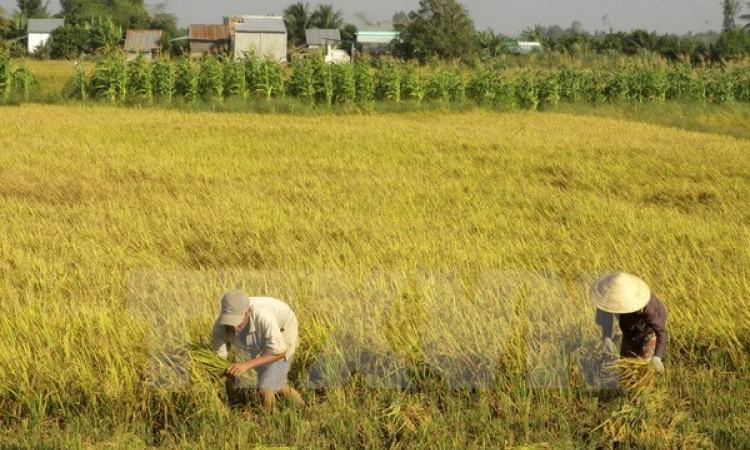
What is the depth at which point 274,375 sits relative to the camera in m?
3.98

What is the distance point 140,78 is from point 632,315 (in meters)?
17.7

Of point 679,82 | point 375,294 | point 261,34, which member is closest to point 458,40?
point 261,34

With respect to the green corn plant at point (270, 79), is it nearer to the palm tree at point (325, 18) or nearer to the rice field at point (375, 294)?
the rice field at point (375, 294)

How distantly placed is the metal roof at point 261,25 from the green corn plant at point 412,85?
107ft

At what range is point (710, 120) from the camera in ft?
64.6

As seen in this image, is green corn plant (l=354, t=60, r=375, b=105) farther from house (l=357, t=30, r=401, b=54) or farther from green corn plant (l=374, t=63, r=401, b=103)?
house (l=357, t=30, r=401, b=54)

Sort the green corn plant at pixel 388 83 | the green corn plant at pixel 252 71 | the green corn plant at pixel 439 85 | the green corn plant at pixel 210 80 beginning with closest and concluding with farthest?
the green corn plant at pixel 210 80
the green corn plant at pixel 252 71
the green corn plant at pixel 388 83
the green corn plant at pixel 439 85

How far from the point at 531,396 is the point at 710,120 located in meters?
17.2

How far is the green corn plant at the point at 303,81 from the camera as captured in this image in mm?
20500

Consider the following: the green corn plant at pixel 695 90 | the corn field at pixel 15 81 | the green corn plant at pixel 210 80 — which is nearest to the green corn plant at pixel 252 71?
the green corn plant at pixel 210 80

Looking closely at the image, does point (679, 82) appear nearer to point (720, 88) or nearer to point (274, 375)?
point (720, 88)

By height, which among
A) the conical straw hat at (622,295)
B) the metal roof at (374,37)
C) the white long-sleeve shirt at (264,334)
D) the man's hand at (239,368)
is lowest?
the man's hand at (239,368)

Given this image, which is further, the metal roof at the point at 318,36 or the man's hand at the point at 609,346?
the metal roof at the point at 318,36

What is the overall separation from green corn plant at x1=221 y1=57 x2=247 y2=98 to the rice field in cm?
898
